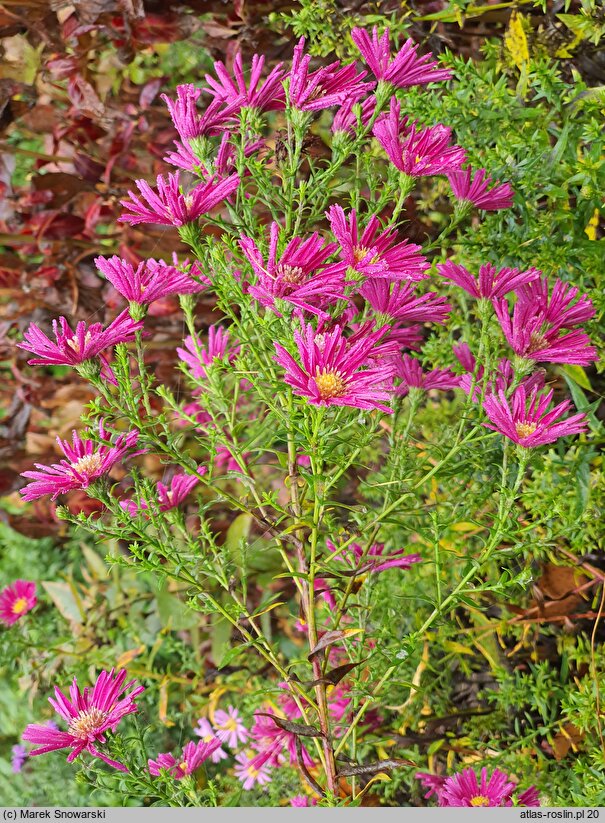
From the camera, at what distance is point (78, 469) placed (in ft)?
1.67

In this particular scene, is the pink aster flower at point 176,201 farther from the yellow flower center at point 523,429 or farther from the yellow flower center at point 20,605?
the yellow flower center at point 20,605

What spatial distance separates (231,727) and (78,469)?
576 millimetres

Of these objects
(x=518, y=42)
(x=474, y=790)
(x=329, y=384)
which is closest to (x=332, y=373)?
(x=329, y=384)

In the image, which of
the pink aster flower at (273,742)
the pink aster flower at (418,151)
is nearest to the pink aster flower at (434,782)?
the pink aster flower at (273,742)

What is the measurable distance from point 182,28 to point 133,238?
25 cm

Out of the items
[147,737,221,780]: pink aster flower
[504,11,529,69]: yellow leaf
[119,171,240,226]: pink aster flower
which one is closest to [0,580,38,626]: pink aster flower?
[147,737,221,780]: pink aster flower

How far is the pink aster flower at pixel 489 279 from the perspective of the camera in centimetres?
54

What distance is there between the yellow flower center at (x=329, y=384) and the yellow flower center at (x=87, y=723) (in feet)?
0.90

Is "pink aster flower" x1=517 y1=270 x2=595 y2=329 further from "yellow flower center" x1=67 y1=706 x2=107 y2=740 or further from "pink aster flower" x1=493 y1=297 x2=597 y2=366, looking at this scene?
"yellow flower center" x1=67 y1=706 x2=107 y2=740

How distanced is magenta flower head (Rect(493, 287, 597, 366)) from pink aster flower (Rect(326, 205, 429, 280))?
3.4 inches

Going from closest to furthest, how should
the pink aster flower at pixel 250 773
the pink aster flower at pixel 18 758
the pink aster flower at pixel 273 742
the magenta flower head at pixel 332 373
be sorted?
the magenta flower head at pixel 332 373 → the pink aster flower at pixel 273 742 → the pink aster flower at pixel 250 773 → the pink aster flower at pixel 18 758

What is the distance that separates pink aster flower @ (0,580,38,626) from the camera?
1.00 metres

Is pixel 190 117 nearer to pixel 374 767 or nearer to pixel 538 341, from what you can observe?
pixel 538 341

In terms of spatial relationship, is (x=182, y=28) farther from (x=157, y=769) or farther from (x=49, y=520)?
(x=157, y=769)
